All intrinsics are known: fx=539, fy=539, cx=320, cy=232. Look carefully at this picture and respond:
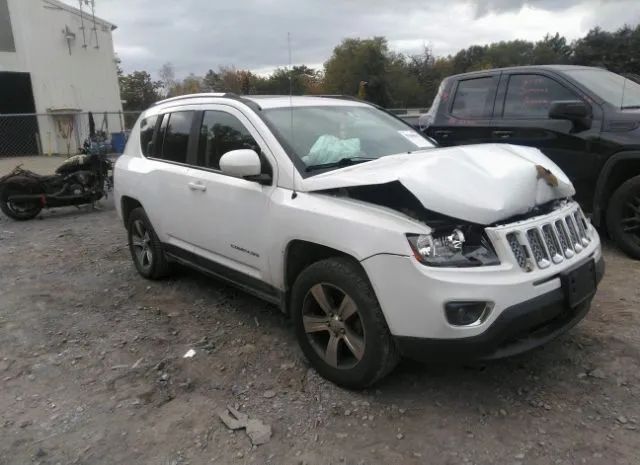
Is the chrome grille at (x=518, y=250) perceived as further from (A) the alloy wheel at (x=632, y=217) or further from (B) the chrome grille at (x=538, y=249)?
(A) the alloy wheel at (x=632, y=217)

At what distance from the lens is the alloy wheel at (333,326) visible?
3.03 metres

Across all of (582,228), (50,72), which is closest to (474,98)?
(582,228)

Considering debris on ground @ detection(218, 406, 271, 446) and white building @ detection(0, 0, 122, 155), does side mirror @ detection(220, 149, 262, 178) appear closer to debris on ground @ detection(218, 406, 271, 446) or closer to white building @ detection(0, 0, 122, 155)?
debris on ground @ detection(218, 406, 271, 446)

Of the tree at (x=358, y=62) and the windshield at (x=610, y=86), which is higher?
the tree at (x=358, y=62)

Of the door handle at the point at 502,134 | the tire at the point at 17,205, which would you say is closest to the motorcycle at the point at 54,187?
the tire at the point at 17,205

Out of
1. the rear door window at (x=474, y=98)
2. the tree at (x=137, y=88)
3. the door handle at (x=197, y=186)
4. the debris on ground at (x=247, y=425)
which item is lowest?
the debris on ground at (x=247, y=425)

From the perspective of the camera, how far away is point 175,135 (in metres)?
4.64

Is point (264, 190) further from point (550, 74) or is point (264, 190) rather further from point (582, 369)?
point (550, 74)

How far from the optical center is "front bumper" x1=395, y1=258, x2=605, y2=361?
8.59 ft

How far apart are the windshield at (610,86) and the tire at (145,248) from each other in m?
4.54

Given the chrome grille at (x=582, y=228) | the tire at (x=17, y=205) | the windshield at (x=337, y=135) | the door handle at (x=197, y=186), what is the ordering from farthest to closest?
the tire at (x=17, y=205) < the door handle at (x=197, y=186) < the windshield at (x=337, y=135) < the chrome grille at (x=582, y=228)

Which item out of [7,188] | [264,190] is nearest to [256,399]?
[264,190]

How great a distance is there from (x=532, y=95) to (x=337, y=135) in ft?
10.1

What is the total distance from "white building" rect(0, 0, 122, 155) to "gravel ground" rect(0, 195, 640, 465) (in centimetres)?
1749
